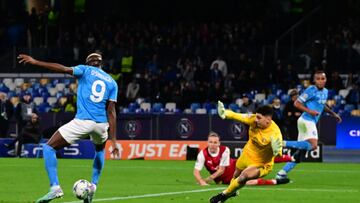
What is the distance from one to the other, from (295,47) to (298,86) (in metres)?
3.94

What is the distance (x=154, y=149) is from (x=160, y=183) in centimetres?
940

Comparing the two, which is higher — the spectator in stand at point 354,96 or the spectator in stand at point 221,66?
the spectator in stand at point 221,66

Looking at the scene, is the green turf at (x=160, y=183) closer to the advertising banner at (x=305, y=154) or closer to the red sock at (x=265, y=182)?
the red sock at (x=265, y=182)

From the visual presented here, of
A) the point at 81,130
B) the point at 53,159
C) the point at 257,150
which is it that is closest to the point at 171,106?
the point at 257,150

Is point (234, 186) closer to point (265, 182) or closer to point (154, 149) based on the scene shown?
point (265, 182)

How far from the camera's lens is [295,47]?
40719 mm

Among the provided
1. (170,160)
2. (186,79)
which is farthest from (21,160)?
(186,79)

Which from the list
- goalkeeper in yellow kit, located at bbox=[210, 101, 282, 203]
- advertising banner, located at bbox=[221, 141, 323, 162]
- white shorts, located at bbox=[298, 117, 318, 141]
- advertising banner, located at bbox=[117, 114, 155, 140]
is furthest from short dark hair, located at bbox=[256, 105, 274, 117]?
advertising banner, located at bbox=[117, 114, 155, 140]

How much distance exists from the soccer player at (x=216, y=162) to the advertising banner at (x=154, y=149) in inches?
358

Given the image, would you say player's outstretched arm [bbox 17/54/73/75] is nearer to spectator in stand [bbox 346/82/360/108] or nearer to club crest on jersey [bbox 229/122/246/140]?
club crest on jersey [bbox 229/122/246/140]

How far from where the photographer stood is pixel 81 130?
15195 millimetres

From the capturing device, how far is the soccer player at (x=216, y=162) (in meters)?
19.6

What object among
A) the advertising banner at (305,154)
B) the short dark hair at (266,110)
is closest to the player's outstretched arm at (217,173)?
the short dark hair at (266,110)

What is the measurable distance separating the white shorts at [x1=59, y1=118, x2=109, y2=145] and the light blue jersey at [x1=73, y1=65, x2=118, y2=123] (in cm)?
7
